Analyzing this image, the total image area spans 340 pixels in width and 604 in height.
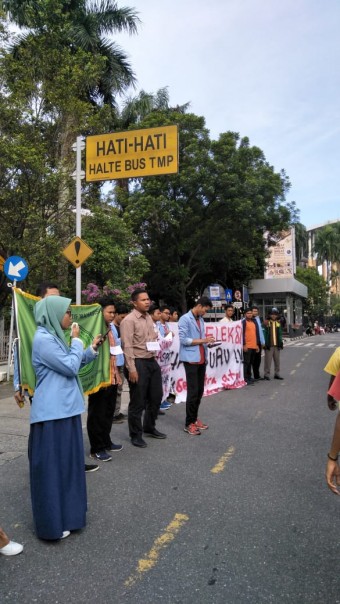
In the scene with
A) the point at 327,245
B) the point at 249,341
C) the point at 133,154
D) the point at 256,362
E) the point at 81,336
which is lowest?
the point at 256,362

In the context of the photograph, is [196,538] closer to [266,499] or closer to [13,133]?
[266,499]

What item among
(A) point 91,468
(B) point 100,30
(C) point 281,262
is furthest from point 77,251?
(C) point 281,262

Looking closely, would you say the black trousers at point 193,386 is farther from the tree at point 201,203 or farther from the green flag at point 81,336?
the tree at point 201,203

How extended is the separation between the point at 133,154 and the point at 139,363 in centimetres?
475

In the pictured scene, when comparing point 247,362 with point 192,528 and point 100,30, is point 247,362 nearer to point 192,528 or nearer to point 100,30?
point 192,528

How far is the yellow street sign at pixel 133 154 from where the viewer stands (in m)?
8.74

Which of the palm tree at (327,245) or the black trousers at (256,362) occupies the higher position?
the palm tree at (327,245)

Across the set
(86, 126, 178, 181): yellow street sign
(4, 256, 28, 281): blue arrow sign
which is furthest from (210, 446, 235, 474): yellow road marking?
(4, 256, 28, 281): blue arrow sign

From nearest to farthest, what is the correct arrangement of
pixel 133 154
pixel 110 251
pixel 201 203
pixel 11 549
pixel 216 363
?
pixel 11 549, pixel 133 154, pixel 216 363, pixel 110 251, pixel 201 203

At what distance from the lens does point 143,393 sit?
18.9 feet

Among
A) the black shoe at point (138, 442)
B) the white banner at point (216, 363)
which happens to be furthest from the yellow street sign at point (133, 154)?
the black shoe at point (138, 442)

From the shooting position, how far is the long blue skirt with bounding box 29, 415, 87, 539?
3326 millimetres

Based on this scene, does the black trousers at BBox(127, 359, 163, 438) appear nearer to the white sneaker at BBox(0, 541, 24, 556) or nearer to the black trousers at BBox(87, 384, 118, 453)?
the black trousers at BBox(87, 384, 118, 453)

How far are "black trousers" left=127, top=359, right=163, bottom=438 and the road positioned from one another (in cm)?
33
